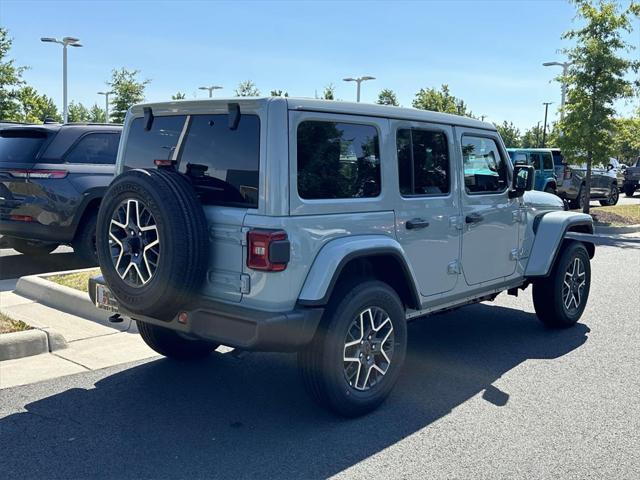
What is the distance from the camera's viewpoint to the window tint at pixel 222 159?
380 cm

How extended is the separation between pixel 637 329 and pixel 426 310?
9.45ft

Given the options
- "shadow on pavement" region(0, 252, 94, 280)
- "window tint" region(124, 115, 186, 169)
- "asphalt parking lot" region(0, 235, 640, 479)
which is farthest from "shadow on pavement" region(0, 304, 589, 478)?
"shadow on pavement" region(0, 252, 94, 280)

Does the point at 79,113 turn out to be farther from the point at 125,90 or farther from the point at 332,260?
the point at 332,260

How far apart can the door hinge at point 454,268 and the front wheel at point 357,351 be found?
27.9 inches

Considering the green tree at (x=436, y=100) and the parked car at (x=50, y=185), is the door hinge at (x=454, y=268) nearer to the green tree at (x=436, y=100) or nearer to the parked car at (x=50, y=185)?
the parked car at (x=50, y=185)

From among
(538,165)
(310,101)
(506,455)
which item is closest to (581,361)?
(506,455)

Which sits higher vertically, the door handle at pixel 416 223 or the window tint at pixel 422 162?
the window tint at pixel 422 162

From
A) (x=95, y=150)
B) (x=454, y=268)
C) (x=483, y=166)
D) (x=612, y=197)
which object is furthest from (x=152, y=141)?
(x=612, y=197)

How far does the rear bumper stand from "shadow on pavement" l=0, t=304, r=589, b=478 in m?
0.59

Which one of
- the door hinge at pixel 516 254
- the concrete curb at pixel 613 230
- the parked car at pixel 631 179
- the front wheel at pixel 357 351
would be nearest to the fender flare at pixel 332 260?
the front wheel at pixel 357 351

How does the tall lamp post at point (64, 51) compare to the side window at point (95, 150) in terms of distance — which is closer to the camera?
the side window at point (95, 150)

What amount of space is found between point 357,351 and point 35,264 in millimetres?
6431

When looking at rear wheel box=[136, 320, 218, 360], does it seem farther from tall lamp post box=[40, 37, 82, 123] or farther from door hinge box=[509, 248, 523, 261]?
tall lamp post box=[40, 37, 82, 123]

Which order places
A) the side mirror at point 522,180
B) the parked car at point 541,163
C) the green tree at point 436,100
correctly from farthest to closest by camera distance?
the green tree at point 436,100 < the parked car at point 541,163 < the side mirror at point 522,180
